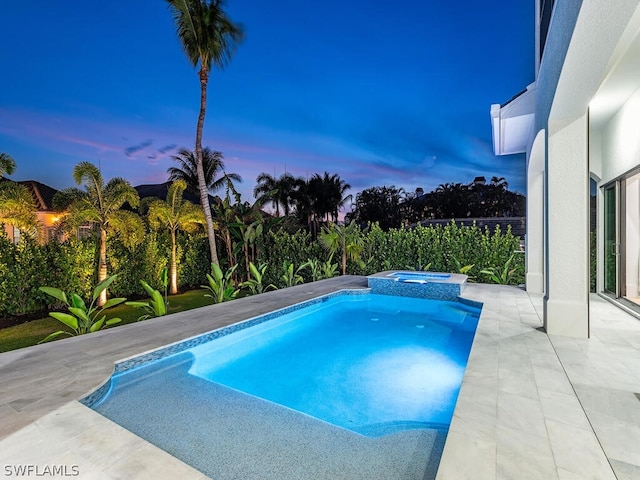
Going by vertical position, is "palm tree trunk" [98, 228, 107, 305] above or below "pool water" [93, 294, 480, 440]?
above

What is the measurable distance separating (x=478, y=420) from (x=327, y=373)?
2422mm

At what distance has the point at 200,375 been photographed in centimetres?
430

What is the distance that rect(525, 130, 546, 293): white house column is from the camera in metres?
7.54

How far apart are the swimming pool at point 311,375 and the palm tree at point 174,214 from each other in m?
6.88

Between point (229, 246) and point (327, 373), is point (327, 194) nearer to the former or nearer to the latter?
point (229, 246)

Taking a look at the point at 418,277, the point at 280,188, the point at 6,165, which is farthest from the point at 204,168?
the point at 418,277

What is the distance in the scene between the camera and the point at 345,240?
1123 centimetres

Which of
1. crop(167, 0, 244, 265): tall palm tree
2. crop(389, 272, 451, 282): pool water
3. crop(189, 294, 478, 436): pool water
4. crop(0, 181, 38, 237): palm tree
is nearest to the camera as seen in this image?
crop(189, 294, 478, 436): pool water

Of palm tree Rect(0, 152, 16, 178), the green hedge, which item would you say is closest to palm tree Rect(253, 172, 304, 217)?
the green hedge

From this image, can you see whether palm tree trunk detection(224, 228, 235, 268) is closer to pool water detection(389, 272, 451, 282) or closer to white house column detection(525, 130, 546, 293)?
pool water detection(389, 272, 451, 282)

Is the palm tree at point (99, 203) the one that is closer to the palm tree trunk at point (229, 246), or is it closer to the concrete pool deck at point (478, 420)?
the palm tree trunk at point (229, 246)

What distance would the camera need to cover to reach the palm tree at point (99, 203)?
8.87 meters

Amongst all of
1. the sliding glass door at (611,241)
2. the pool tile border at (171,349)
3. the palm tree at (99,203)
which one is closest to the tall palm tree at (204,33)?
the palm tree at (99,203)

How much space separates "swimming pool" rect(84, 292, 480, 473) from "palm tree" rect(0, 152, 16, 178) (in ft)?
21.5
